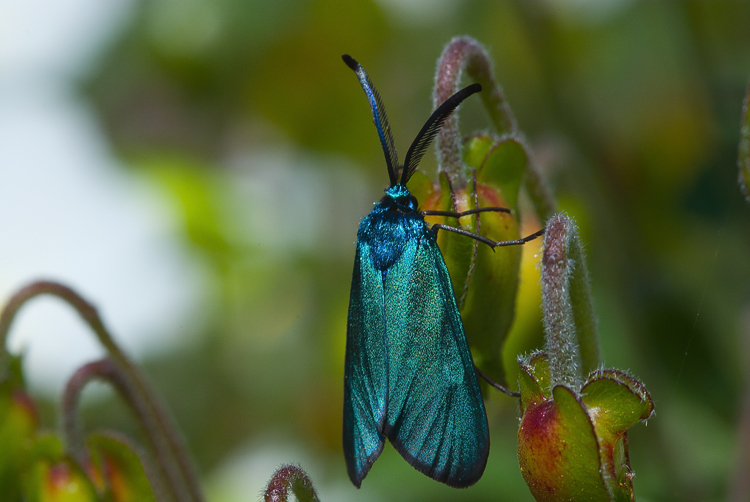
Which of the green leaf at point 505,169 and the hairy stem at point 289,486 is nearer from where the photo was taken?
the hairy stem at point 289,486

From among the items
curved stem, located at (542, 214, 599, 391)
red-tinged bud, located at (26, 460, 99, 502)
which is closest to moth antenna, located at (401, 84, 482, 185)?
curved stem, located at (542, 214, 599, 391)

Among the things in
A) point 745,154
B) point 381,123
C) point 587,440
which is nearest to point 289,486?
point 587,440

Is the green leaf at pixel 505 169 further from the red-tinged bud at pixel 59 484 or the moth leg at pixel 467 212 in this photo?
the red-tinged bud at pixel 59 484

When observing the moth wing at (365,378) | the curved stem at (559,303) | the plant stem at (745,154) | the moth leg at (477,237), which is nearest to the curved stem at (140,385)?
the moth wing at (365,378)

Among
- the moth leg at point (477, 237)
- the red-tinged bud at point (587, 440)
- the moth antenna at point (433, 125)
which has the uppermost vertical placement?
the moth antenna at point (433, 125)

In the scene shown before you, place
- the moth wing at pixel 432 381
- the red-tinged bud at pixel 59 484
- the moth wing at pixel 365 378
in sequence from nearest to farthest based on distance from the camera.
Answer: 1. the moth wing at pixel 432 381
2. the moth wing at pixel 365 378
3. the red-tinged bud at pixel 59 484

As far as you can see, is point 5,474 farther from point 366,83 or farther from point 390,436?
point 366,83

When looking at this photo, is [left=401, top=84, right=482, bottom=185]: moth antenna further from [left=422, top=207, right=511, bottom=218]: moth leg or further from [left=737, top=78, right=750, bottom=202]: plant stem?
[left=737, top=78, right=750, bottom=202]: plant stem
